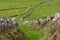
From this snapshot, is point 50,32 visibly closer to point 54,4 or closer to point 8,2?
point 54,4

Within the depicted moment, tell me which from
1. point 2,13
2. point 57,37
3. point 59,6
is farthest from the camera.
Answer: point 59,6

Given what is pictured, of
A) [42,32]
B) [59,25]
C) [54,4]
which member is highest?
[59,25]

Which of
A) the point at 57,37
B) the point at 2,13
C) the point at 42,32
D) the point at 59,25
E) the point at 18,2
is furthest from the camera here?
the point at 18,2

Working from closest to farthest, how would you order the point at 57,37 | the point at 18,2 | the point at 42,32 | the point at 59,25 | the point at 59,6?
the point at 57,37, the point at 59,25, the point at 42,32, the point at 59,6, the point at 18,2

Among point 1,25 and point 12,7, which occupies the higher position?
point 1,25

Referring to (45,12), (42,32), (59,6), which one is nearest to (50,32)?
(42,32)

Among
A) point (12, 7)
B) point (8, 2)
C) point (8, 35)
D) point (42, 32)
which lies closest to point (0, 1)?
point (8, 2)

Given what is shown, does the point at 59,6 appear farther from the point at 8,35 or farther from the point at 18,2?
the point at 8,35

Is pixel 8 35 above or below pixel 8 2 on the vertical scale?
above

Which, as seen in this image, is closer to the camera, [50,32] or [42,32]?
[50,32]
